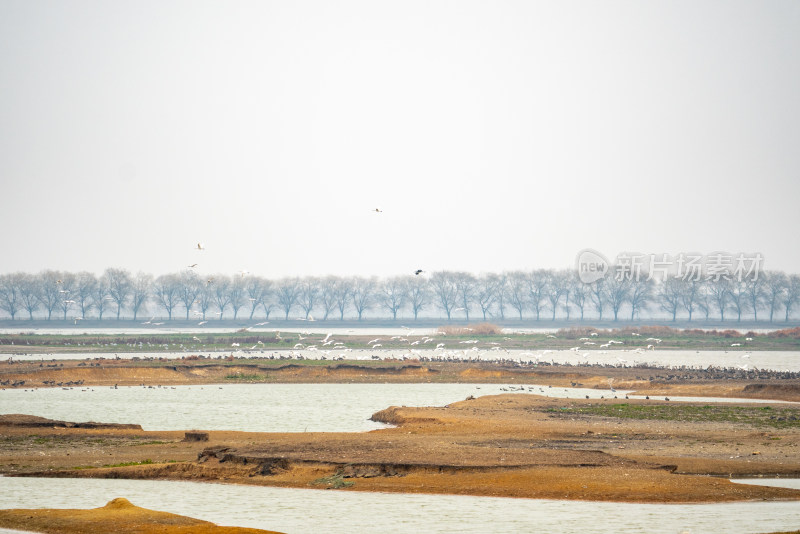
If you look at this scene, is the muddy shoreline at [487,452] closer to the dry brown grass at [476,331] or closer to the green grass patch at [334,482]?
the green grass patch at [334,482]

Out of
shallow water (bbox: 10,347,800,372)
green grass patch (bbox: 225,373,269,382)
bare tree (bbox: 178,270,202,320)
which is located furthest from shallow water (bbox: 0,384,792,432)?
bare tree (bbox: 178,270,202,320)

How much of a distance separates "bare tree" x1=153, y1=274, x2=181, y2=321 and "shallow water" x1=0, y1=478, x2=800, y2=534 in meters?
145

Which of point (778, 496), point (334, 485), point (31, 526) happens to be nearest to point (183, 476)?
point (334, 485)

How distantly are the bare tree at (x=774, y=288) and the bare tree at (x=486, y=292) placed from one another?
53.3m

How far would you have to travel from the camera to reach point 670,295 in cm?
17150

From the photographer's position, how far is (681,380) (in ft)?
183

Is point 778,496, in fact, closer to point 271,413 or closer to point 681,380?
point 271,413

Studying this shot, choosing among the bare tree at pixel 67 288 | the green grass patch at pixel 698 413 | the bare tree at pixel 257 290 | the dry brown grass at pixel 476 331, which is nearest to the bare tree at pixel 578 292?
the dry brown grass at pixel 476 331

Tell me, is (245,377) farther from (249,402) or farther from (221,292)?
(221,292)

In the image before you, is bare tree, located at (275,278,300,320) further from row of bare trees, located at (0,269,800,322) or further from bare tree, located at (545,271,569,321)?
bare tree, located at (545,271,569,321)

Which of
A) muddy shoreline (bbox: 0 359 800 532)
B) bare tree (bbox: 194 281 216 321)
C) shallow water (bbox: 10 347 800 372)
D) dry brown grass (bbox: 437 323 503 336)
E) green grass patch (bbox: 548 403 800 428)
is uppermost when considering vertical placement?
bare tree (bbox: 194 281 216 321)

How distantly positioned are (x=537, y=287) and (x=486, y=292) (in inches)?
424

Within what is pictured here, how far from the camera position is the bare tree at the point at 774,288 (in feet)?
546

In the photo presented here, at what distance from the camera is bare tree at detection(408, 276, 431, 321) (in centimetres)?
18025
